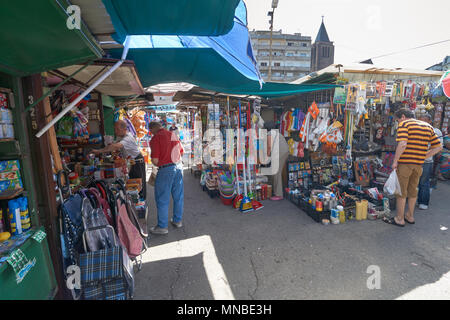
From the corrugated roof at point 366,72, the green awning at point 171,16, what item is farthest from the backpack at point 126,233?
the corrugated roof at point 366,72

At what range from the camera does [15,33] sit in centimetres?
127

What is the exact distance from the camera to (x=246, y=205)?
486 centimetres

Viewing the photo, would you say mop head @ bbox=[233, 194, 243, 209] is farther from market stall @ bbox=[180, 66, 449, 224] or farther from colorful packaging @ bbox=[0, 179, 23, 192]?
colorful packaging @ bbox=[0, 179, 23, 192]

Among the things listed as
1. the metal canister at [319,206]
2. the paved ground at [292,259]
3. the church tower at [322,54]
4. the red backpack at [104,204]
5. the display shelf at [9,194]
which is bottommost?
the paved ground at [292,259]

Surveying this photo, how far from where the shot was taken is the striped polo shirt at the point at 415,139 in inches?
149

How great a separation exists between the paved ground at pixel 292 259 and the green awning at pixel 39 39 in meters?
2.45

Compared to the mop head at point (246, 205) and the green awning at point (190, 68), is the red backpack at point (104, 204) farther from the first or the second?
the mop head at point (246, 205)

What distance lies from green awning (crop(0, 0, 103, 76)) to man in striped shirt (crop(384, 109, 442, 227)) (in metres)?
4.63

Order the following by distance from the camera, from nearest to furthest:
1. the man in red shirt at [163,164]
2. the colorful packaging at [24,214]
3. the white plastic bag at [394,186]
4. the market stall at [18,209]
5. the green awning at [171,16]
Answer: the green awning at [171,16] < the market stall at [18,209] < the colorful packaging at [24,214] < the man in red shirt at [163,164] < the white plastic bag at [394,186]

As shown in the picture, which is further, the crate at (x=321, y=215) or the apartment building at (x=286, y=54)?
the apartment building at (x=286, y=54)

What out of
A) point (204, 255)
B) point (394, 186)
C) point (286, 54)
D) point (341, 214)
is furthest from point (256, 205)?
point (286, 54)

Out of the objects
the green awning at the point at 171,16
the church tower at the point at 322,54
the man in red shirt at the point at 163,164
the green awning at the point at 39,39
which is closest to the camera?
the green awning at the point at 39,39

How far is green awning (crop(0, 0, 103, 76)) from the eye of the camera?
1.07 m

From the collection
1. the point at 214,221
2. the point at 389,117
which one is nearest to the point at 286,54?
the point at 389,117
